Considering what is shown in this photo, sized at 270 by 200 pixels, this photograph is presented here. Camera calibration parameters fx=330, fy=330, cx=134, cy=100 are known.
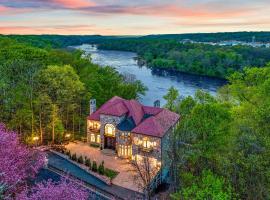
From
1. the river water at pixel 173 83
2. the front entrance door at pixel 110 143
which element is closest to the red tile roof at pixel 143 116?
the front entrance door at pixel 110 143

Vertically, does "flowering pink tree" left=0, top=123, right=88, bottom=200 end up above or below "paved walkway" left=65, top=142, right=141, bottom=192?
above

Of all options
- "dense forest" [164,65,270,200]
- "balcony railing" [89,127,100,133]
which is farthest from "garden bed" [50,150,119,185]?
"dense forest" [164,65,270,200]

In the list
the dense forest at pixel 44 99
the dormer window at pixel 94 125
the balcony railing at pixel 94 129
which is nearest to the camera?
the dense forest at pixel 44 99

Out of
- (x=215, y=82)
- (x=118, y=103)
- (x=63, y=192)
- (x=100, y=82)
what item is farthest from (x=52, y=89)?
(x=215, y=82)

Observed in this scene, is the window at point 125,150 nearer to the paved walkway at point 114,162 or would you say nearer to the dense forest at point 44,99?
the paved walkway at point 114,162

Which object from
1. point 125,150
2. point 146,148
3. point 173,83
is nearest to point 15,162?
point 146,148

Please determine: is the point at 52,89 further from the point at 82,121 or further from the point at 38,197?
the point at 38,197

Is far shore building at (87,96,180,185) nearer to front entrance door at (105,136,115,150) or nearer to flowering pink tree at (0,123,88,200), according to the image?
front entrance door at (105,136,115,150)
